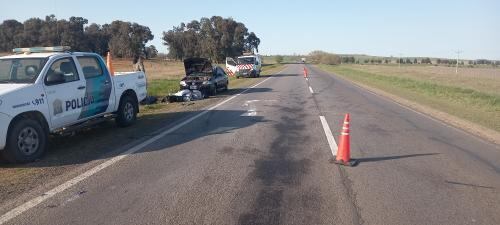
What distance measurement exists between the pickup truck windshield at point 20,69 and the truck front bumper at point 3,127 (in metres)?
1.13

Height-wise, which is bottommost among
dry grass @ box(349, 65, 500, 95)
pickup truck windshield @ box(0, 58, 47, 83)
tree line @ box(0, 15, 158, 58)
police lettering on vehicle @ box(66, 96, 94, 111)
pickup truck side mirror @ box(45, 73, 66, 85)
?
dry grass @ box(349, 65, 500, 95)

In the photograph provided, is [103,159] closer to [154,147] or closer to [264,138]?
[154,147]

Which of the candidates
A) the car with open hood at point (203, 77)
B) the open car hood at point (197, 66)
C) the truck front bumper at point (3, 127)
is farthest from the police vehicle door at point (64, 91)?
the open car hood at point (197, 66)

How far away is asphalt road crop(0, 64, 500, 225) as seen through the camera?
5230mm

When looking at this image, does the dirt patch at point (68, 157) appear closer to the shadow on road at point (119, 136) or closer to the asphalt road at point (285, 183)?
the shadow on road at point (119, 136)

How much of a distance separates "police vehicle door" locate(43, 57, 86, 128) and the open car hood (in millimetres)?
14084

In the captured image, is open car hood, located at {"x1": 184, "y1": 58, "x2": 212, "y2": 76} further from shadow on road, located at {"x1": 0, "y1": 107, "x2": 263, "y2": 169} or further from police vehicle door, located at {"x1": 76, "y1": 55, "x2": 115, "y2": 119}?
police vehicle door, located at {"x1": 76, "y1": 55, "x2": 115, "y2": 119}

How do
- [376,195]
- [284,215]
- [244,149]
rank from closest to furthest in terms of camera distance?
[284,215]
[376,195]
[244,149]

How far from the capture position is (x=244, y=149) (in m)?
8.99

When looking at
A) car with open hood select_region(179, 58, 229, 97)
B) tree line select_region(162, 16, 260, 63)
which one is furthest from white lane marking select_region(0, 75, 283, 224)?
tree line select_region(162, 16, 260, 63)

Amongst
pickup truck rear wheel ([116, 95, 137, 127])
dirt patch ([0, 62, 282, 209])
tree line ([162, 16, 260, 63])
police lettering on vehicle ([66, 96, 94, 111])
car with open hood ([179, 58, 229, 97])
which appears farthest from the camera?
tree line ([162, 16, 260, 63])

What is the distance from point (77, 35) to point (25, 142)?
39.5m

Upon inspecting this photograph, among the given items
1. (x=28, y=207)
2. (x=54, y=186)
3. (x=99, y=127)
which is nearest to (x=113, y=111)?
(x=99, y=127)

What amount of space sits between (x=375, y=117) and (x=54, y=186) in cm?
1070
